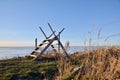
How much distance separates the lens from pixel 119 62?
19.6 ft

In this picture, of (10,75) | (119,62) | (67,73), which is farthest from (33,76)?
(119,62)

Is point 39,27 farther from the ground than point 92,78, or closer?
farther from the ground

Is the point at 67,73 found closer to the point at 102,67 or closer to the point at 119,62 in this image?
the point at 102,67

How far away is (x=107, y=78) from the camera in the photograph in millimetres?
5762

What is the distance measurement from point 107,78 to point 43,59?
6.17 metres

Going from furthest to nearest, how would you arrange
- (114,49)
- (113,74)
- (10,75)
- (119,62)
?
(114,49), (10,75), (119,62), (113,74)

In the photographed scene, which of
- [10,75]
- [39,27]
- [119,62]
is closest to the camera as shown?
[119,62]

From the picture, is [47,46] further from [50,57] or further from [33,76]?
[33,76]

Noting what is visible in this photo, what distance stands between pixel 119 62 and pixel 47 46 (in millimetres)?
6386

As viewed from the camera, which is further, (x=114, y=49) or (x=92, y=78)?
(x=114, y=49)

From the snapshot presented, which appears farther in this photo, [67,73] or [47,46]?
[47,46]

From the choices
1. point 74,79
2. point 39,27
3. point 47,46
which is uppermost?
point 39,27

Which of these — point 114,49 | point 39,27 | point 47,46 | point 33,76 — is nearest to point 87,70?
point 33,76

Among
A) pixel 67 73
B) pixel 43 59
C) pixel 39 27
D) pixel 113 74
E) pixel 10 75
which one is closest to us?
pixel 113 74
